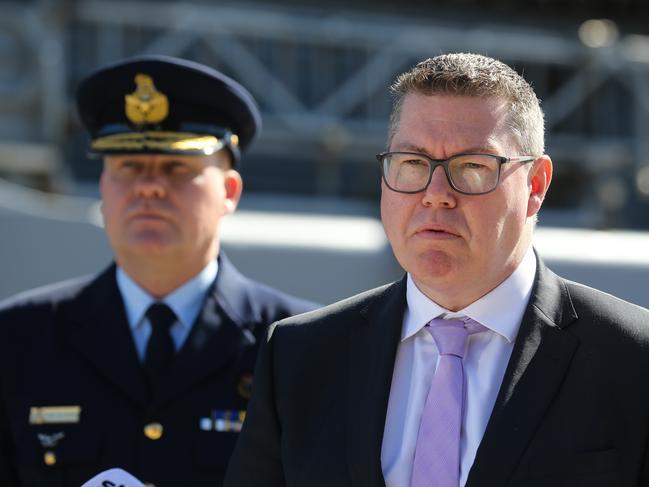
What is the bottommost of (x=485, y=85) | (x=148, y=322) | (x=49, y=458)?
(x=49, y=458)

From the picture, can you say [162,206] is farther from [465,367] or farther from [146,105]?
[465,367]

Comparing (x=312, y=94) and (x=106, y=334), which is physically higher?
(x=312, y=94)

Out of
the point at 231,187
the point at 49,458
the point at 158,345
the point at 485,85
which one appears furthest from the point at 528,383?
the point at 231,187

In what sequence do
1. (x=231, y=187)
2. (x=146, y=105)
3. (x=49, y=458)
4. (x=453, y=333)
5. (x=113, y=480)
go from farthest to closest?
(x=231, y=187) → (x=146, y=105) → (x=49, y=458) → (x=113, y=480) → (x=453, y=333)

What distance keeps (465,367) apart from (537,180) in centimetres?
42

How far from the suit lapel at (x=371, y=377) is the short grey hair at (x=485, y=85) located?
0.41m

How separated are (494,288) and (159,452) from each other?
4.20 ft

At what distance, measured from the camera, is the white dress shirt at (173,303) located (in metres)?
3.27

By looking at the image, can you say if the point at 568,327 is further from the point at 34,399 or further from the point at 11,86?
the point at 11,86

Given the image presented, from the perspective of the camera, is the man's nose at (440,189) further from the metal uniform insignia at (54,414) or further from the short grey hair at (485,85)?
the metal uniform insignia at (54,414)

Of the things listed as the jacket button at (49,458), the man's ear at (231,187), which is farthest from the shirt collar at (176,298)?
the jacket button at (49,458)

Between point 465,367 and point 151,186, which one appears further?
point 151,186

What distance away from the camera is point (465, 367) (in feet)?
7.08

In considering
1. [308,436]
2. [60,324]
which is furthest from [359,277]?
[308,436]
